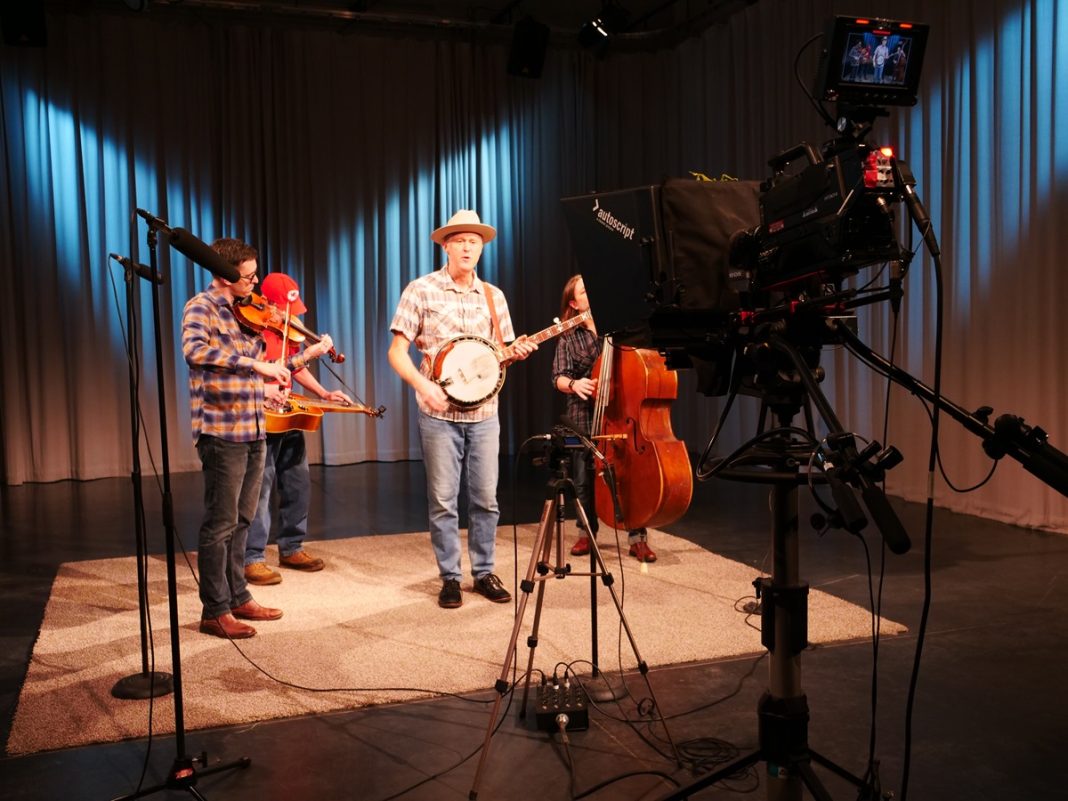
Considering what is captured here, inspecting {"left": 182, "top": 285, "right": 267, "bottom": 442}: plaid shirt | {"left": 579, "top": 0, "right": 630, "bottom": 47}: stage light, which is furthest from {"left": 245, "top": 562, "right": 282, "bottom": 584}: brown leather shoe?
{"left": 579, "top": 0, "right": 630, "bottom": 47}: stage light

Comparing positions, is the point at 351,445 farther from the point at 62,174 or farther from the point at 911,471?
the point at 911,471

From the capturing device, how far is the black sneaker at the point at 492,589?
446 centimetres

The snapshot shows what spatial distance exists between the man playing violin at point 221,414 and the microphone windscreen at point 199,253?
1032 millimetres

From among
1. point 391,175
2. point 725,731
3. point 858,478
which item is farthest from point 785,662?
point 391,175

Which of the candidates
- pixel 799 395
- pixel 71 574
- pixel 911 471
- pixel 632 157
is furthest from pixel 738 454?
pixel 632 157

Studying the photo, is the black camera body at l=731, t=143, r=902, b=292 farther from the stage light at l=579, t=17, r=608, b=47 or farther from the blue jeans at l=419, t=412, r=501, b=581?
the stage light at l=579, t=17, r=608, b=47

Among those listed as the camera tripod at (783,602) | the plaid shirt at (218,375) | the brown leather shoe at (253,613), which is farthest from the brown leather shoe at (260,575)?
the camera tripod at (783,602)

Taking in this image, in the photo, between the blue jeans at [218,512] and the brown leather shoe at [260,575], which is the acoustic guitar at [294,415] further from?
the blue jeans at [218,512]

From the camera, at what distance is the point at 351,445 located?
32.5 ft

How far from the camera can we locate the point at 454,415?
443 centimetres

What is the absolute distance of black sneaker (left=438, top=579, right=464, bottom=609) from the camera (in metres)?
4.39

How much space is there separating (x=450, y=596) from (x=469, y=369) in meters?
0.99

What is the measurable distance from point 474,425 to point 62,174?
20.3 feet

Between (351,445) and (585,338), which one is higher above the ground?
(585,338)
